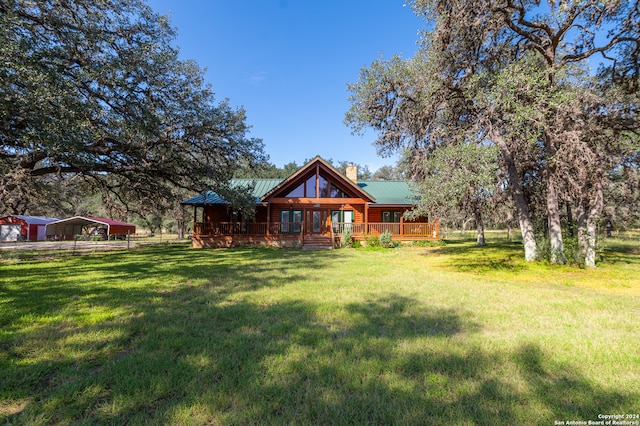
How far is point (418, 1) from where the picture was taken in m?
10.6

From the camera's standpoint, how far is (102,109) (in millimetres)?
10844

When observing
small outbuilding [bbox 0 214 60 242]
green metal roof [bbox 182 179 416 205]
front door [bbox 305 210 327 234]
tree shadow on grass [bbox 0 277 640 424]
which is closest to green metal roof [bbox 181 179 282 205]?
green metal roof [bbox 182 179 416 205]

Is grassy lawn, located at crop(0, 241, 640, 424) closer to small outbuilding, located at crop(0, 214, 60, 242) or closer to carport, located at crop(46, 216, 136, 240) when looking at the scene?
carport, located at crop(46, 216, 136, 240)

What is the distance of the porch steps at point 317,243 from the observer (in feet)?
62.8

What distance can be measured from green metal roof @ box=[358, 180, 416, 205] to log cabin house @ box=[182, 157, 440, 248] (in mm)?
88

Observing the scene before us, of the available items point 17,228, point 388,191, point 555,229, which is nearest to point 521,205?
point 555,229

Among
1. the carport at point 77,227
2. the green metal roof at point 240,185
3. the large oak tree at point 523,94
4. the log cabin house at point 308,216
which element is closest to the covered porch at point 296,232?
the log cabin house at point 308,216

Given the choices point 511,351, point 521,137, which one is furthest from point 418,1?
point 511,351

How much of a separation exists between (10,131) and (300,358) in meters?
11.2

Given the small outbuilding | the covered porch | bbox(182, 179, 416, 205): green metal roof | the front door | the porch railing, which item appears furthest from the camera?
the small outbuilding

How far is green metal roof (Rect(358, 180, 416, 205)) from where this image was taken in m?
22.1

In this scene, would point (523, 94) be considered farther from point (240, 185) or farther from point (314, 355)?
point (240, 185)

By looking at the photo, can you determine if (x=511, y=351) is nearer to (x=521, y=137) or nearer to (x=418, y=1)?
(x=521, y=137)

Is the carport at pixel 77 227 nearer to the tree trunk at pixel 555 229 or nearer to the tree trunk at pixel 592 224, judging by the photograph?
the tree trunk at pixel 555 229
